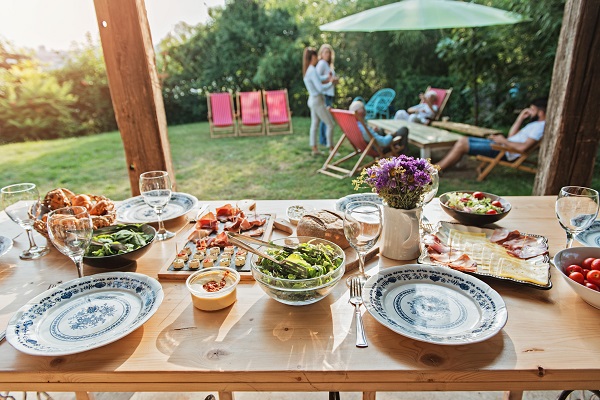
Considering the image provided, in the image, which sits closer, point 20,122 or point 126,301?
point 126,301

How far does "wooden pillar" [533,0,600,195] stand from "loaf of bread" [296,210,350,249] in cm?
156

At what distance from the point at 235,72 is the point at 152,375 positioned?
8.55 metres

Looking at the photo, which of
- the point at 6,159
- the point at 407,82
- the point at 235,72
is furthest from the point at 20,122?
the point at 407,82

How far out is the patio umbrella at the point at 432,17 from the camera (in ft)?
16.3

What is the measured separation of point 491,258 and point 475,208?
35 cm

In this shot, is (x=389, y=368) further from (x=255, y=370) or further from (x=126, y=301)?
(x=126, y=301)

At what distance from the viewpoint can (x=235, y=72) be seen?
28.8 ft

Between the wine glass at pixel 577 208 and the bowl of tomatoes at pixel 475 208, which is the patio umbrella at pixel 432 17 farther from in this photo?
the wine glass at pixel 577 208

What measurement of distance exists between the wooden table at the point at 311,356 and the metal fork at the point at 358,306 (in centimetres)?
2

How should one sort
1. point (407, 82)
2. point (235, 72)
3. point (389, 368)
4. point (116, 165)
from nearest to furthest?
point (389, 368), point (116, 165), point (407, 82), point (235, 72)

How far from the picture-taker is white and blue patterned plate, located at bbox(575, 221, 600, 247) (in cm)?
135

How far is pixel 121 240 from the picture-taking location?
4.49 feet

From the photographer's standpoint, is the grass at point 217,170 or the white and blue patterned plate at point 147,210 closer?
the white and blue patterned plate at point 147,210

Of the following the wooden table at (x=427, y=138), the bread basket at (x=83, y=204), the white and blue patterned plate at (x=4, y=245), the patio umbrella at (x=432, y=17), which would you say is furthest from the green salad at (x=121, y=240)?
the patio umbrella at (x=432, y=17)
